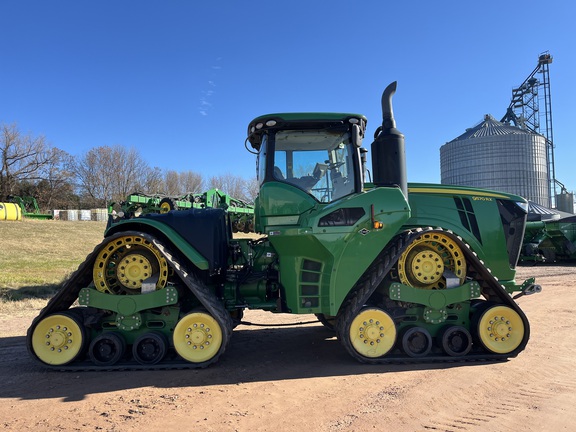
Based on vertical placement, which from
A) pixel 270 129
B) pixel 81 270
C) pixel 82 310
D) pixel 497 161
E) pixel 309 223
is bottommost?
pixel 82 310

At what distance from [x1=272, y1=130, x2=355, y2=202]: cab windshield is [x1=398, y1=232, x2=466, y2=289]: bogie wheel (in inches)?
42.8

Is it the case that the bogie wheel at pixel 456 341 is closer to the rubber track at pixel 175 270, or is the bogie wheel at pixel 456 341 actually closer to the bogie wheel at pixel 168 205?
the rubber track at pixel 175 270

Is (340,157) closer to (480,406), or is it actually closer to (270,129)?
(270,129)

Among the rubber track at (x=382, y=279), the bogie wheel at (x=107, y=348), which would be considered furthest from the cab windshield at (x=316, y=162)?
the bogie wheel at (x=107, y=348)

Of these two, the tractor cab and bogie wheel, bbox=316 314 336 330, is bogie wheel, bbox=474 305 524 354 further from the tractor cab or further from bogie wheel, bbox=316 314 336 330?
the tractor cab

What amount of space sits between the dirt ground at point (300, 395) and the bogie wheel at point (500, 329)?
0.22m

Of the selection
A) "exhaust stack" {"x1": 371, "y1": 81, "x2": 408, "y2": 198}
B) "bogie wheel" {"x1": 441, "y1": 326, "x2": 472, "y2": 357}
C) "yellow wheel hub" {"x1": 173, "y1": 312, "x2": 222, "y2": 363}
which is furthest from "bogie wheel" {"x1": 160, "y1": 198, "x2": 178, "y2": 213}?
"bogie wheel" {"x1": 441, "y1": 326, "x2": 472, "y2": 357}

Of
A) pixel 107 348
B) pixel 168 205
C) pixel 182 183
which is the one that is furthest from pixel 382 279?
pixel 182 183

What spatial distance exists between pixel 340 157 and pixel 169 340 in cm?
306

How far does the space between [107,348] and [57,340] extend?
566 mm

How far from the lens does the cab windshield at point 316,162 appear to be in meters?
4.97

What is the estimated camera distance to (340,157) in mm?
5027

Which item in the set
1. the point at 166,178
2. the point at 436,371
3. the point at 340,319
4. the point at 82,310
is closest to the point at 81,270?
the point at 82,310

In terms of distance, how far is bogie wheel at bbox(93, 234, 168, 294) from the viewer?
188 inches
